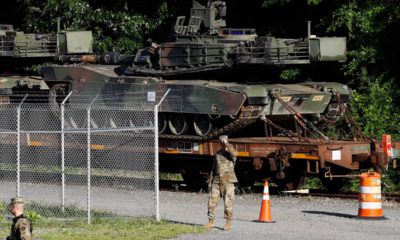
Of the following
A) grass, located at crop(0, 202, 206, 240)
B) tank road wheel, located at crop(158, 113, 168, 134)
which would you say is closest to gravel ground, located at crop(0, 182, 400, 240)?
grass, located at crop(0, 202, 206, 240)

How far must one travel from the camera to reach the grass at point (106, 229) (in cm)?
1571

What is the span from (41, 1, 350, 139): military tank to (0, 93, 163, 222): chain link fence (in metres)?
0.50

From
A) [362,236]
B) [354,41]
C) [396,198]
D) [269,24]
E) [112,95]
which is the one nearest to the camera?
[362,236]

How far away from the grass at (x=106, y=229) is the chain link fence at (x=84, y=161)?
34 cm

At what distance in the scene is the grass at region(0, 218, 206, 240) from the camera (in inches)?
619

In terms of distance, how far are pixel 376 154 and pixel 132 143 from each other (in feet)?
17.5

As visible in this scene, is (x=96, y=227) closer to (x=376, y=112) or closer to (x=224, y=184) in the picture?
(x=224, y=184)

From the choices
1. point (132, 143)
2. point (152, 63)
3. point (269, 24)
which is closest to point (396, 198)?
point (132, 143)

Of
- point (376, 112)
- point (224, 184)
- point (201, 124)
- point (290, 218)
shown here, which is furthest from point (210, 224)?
point (376, 112)

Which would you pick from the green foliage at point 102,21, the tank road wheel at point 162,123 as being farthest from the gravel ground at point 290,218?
the green foliage at point 102,21

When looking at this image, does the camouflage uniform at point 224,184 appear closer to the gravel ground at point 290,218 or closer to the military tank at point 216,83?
the gravel ground at point 290,218

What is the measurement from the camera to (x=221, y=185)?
16.3 m

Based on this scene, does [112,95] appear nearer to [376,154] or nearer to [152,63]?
[152,63]

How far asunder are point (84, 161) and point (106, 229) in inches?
279
